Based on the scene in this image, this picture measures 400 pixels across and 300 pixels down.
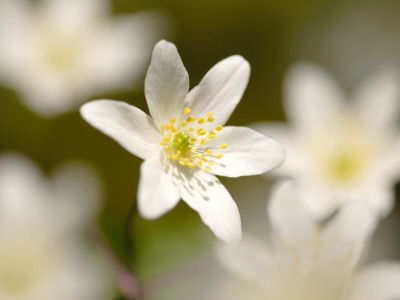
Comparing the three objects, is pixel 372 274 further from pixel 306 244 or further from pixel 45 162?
pixel 45 162

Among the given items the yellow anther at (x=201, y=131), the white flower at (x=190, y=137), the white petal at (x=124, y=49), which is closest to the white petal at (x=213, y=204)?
the white flower at (x=190, y=137)

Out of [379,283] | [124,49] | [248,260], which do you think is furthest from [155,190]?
[124,49]

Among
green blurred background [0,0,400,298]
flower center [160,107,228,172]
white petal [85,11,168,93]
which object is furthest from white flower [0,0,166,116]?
flower center [160,107,228,172]

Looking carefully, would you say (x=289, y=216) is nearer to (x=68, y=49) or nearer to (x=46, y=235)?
(x=46, y=235)

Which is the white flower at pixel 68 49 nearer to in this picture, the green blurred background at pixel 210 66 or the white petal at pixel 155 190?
the green blurred background at pixel 210 66

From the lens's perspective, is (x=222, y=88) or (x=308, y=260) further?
(x=308, y=260)

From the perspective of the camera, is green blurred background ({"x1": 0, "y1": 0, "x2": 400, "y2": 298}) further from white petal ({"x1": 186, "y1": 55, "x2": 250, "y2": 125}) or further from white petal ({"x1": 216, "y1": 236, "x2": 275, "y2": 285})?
white petal ({"x1": 186, "y1": 55, "x2": 250, "y2": 125})
